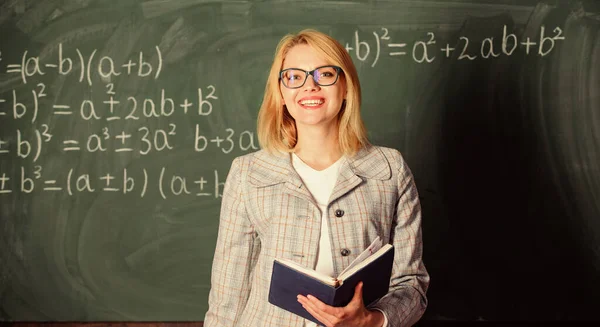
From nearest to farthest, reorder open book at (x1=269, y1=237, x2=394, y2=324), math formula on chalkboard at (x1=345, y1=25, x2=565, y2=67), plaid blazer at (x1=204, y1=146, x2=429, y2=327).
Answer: open book at (x1=269, y1=237, x2=394, y2=324) < plaid blazer at (x1=204, y1=146, x2=429, y2=327) < math formula on chalkboard at (x1=345, y1=25, x2=565, y2=67)

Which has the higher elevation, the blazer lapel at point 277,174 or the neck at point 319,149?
the neck at point 319,149

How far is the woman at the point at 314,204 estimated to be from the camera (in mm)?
1372

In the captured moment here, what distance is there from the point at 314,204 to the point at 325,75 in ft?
1.00

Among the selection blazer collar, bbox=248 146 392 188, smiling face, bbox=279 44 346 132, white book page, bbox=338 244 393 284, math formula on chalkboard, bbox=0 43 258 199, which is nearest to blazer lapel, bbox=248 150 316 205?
blazer collar, bbox=248 146 392 188

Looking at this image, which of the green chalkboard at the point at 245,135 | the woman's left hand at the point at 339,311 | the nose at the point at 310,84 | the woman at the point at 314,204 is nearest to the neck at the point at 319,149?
the woman at the point at 314,204

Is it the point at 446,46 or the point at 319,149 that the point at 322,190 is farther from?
the point at 446,46

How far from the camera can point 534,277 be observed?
239cm

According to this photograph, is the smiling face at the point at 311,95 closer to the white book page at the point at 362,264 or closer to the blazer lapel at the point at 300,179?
the blazer lapel at the point at 300,179

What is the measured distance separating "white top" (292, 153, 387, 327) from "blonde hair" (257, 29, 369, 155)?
0.06 meters

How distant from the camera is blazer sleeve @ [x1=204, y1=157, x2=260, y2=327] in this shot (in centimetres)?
141

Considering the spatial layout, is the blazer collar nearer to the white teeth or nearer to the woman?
the woman

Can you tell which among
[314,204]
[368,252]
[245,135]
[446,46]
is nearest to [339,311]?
[368,252]

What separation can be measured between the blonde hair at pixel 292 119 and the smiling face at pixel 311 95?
2 centimetres

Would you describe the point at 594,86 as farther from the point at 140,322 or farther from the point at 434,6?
the point at 140,322
